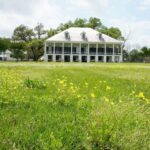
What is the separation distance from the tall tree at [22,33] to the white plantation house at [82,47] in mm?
8787

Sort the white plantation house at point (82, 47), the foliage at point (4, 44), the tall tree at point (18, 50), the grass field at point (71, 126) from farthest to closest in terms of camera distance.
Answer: the foliage at point (4, 44)
the tall tree at point (18, 50)
the white plantation house at point (82, 47)
the grass field at point (71, 126)

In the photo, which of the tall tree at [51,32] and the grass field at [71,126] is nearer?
the grass field at [71,126]

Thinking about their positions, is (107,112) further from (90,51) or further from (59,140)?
(90,51)

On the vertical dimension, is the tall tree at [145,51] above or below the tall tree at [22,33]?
below

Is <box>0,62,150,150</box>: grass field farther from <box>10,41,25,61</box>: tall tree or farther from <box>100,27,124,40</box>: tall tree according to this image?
<box>100,27,124,40</box>: tall tree

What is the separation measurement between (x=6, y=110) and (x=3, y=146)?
207cm

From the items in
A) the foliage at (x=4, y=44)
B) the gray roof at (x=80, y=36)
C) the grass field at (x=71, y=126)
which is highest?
the gray roof at (x=80, y=36)

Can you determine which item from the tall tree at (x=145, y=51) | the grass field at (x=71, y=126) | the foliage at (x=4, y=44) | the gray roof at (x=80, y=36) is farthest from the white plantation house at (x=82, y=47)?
the grass field at (x=71, y=126)

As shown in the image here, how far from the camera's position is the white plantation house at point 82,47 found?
10106 centimetres

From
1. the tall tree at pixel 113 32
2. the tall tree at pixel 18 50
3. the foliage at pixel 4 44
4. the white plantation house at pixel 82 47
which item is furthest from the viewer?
the tall tree at pixel 113 32

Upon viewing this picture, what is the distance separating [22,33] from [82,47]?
52.0 ft

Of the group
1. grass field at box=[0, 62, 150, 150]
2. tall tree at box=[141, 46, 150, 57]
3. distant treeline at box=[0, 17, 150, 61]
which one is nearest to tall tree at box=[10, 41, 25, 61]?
distant treeline at box=[0, 17, 150, 61]

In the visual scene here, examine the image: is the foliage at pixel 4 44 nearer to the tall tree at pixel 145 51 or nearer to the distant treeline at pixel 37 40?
the distant treeline at pixel 37 40

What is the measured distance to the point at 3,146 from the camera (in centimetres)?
444
